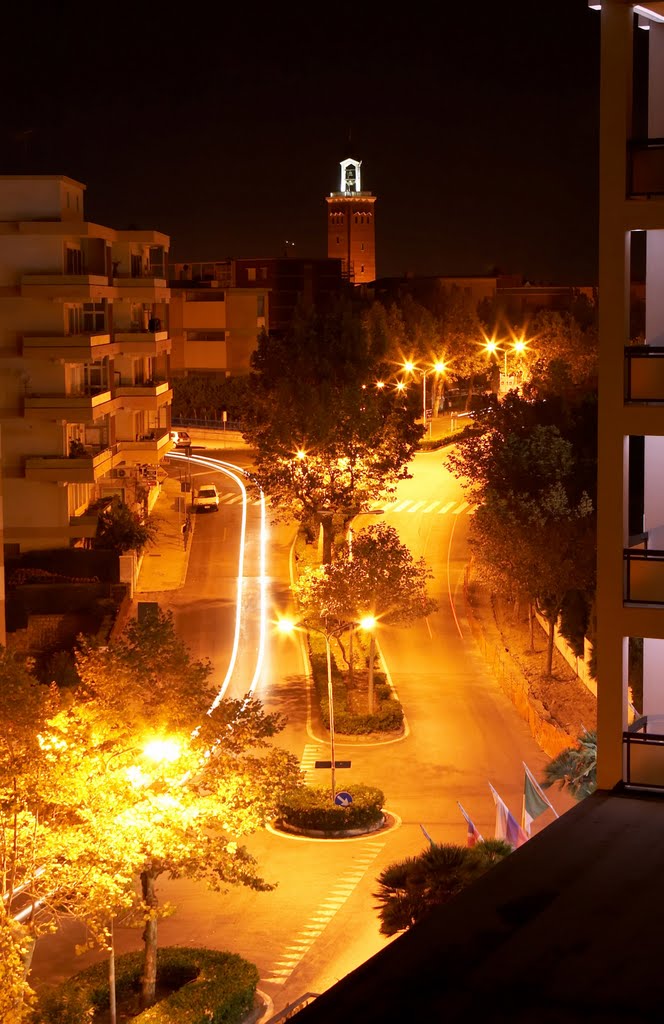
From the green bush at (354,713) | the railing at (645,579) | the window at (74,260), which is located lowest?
the green bush at (354,713)

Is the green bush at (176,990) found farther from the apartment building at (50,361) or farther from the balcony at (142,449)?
the balcony at (142,449)

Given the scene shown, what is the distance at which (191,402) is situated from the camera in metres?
93.8

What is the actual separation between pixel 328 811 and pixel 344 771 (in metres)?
3.39

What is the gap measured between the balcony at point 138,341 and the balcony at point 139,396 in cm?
128

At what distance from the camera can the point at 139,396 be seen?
51625 mm

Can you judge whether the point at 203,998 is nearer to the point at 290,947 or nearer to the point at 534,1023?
the point at 290,947

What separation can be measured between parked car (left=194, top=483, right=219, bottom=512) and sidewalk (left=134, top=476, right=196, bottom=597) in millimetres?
599

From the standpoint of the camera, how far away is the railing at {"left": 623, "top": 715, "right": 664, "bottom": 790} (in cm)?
980

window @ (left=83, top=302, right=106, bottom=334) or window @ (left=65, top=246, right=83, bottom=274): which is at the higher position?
window @ (left=65, top=246, right=83, bottom=274)

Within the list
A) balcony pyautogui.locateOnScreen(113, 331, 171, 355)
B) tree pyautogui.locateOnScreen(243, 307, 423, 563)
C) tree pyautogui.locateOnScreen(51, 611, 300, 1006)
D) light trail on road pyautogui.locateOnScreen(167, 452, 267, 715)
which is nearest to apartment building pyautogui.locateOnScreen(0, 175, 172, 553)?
balcony pyautogui.locateOnScreen(113, 331, 171, 355)

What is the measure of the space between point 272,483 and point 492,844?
30288 mm

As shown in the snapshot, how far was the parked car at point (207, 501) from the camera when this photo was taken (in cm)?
5825

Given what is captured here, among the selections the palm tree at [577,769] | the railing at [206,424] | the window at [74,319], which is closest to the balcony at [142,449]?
the window at [74,319]

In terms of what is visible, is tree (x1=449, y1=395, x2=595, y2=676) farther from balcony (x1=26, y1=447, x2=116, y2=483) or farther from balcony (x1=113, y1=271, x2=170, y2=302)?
balcony (x1=113, y1=271, x2=170, y2=302)
